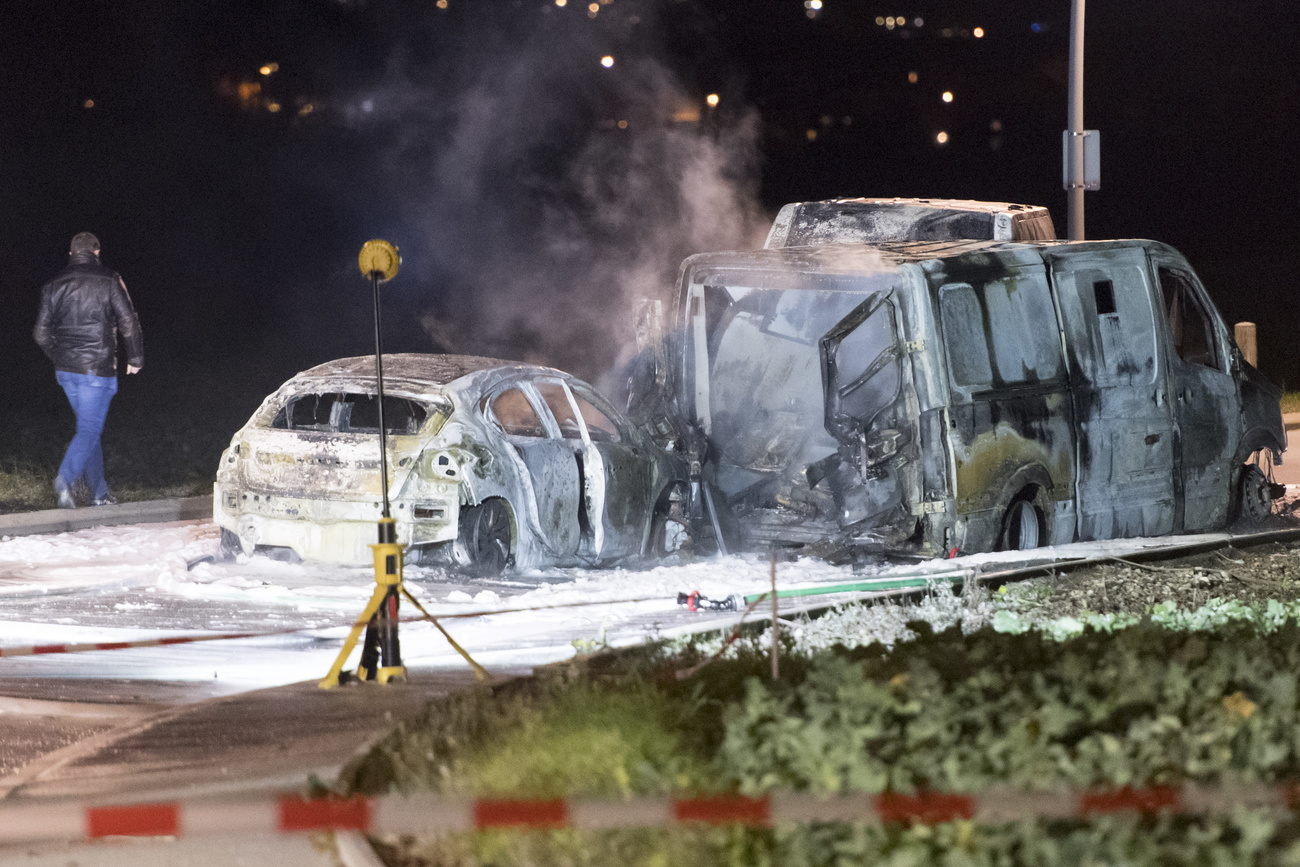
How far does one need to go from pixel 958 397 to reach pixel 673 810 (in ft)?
18.0

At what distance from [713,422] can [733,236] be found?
4287mm

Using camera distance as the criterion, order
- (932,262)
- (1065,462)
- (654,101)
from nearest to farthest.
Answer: (932,262)
(1065,462)
(654,101)

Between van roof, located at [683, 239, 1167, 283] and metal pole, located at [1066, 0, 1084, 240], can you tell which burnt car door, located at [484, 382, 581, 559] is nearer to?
van roof, located at [683, 239, 1167, 283]

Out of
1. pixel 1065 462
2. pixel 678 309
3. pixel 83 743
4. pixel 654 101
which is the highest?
pixel 654 101

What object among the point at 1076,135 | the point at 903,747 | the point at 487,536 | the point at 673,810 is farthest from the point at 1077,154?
the point at 673,810

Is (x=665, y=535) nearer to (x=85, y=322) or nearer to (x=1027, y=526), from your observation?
(x=1027, y=526)

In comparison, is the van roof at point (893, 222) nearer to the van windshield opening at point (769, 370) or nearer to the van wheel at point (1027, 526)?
the van windshield opening at point (769, 370)

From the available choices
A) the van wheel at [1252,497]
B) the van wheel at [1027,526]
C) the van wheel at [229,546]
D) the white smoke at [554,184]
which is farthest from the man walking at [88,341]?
the van wheel at [1252,497]

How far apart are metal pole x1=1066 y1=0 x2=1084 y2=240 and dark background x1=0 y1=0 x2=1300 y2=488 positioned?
12.5 feet

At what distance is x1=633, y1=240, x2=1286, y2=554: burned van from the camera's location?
31.1 ft

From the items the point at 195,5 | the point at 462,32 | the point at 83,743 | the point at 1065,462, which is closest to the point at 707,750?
the point at 83,743

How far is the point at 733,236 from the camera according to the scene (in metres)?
14.9

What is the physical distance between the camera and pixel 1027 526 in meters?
10.1

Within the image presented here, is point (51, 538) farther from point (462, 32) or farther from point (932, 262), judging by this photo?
point (462, 32)
